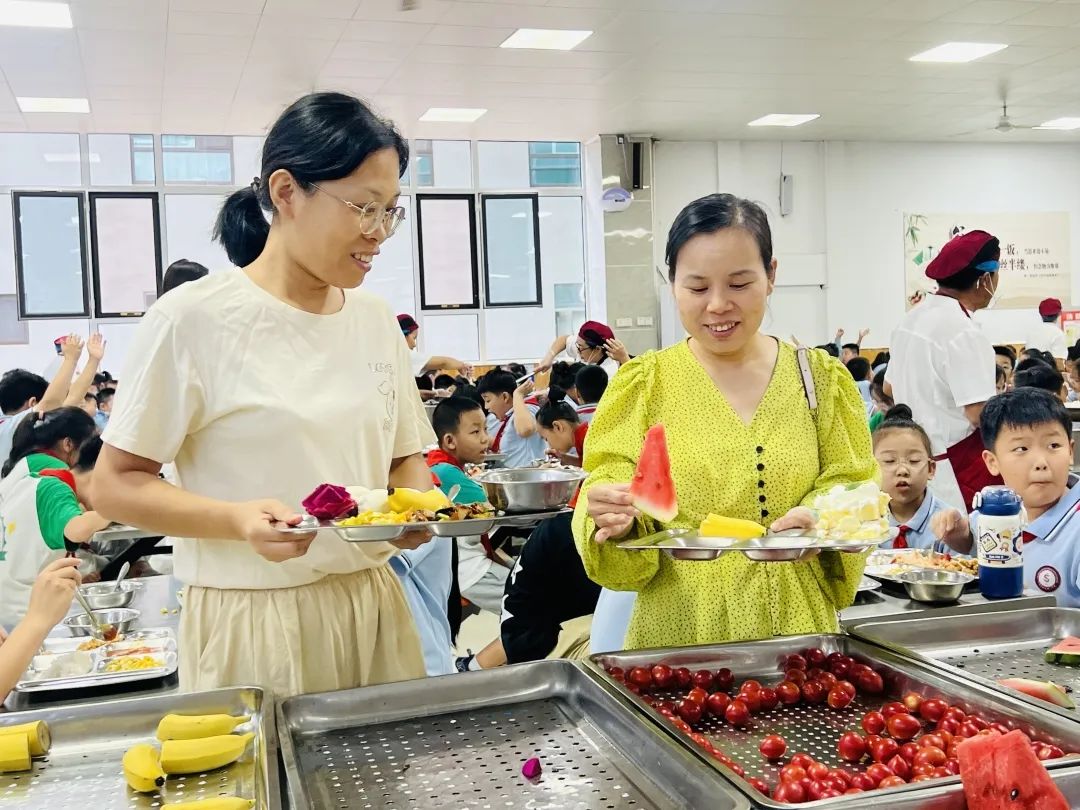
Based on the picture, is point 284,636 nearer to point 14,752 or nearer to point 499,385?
point 14,752

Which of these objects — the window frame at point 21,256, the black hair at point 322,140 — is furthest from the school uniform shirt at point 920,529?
the window frame at point 21,256

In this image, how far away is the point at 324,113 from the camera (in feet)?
5.25

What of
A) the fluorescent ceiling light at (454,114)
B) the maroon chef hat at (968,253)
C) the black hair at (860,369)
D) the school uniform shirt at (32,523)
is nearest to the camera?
the school uniform shirt at (32,523)

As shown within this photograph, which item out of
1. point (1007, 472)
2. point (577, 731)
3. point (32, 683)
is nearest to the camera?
point (577, 731)

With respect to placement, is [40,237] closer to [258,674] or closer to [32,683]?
[32,683]

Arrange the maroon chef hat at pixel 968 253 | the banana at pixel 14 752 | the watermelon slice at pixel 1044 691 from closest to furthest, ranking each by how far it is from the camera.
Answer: the banana at pixel 14 752 < the watermelon slice at pixel 1044 691 < the maroon chef hat at pixel 968 253

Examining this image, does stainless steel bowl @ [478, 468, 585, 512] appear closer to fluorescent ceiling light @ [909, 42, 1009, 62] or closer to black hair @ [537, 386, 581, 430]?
black hair @ [537, 386, 581, 430]

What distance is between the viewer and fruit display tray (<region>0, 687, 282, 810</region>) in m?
1.30

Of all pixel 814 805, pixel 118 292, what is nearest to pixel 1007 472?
pixel 814 805

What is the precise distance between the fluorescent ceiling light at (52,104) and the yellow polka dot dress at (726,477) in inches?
334

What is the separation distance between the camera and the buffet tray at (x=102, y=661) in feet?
7.11

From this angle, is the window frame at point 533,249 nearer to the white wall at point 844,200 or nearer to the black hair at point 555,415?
the white wall at point 844,200

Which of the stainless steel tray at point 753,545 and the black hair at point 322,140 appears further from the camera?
the black hair at point 322,140

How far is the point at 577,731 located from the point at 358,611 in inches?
16.8
